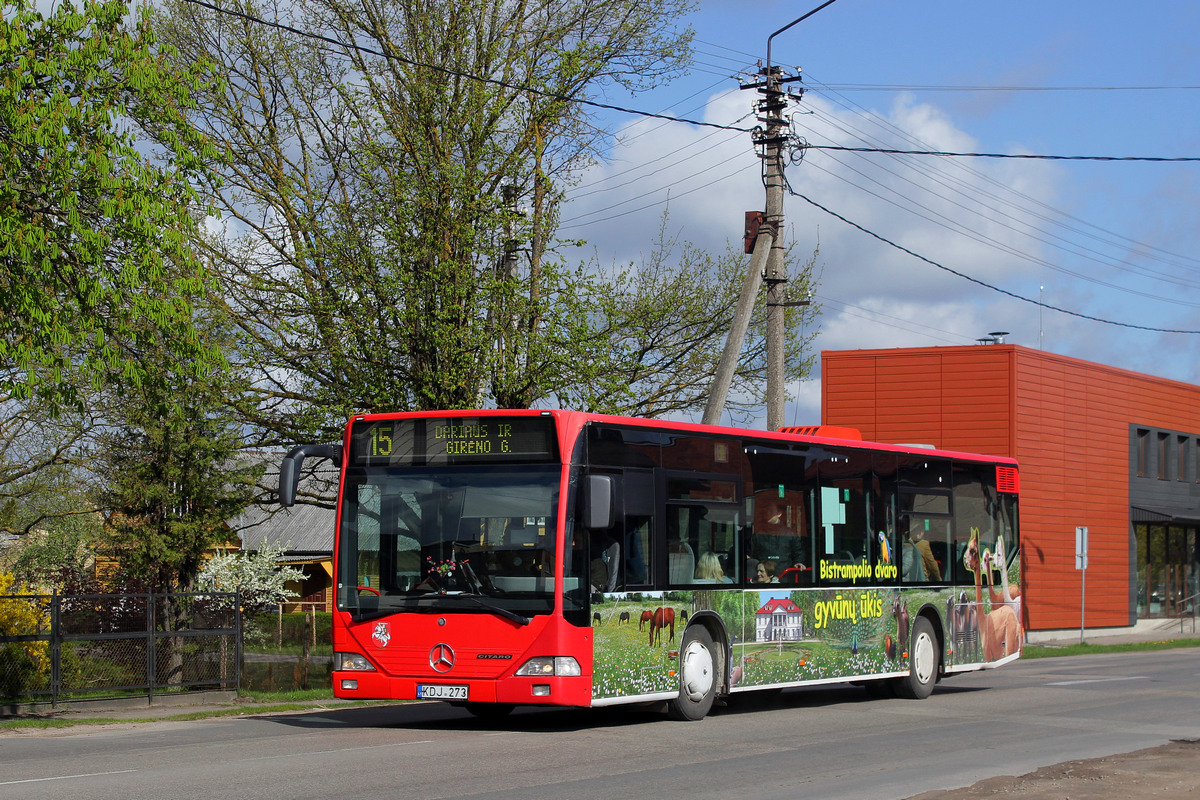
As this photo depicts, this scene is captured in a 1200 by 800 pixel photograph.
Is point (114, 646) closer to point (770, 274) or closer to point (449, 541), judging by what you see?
point (449, 541)

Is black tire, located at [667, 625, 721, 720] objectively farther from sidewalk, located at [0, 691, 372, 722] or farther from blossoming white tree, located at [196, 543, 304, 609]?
blossoming white tree, located at [196, 543, 304, 609]

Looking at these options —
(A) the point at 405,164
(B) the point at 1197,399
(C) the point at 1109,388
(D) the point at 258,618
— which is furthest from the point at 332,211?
(B) the point at 1197,399

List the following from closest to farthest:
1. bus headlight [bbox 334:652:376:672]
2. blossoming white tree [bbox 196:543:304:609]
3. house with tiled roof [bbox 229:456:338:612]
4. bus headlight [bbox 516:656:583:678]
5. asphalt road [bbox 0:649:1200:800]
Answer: asphalt road [bbox 0:649:1200:800], bus headlight [bbox 516:656:583:678], bus headlight [bbox 334:652:376:672], blossoming white tree [bbox 196:543:304:609], house with tiled roof [bbox 229:456:338:612]

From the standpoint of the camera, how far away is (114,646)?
687 inches

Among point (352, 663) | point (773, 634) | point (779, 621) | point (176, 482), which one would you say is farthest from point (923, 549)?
point (176, 482)

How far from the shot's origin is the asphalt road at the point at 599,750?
9203 millimetres

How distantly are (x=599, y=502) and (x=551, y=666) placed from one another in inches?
61.4

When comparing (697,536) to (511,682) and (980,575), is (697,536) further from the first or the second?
(980,575)

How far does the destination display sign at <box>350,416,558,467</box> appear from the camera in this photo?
12680mm

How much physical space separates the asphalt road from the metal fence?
7.66ft

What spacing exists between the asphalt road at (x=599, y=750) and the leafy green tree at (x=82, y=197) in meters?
4.39

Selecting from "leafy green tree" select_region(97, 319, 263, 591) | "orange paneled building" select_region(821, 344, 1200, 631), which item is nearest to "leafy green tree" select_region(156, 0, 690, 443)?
"leafy green tree" select_region(97, 319, 263, 591)

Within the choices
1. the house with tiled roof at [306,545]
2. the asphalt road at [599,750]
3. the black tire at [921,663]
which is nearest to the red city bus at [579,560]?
the asphalt road at [599,750]

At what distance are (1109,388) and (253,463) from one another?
27.3 m
